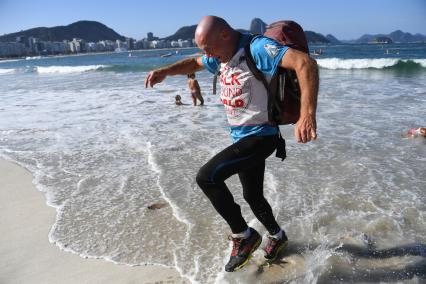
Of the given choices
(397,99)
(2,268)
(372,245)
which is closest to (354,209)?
(372,245)

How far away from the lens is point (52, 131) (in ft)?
29.8

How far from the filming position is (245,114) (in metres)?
2.76

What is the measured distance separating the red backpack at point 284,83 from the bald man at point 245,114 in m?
0.04

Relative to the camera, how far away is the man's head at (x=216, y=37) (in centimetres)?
258

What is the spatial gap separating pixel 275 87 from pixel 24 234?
3.02m

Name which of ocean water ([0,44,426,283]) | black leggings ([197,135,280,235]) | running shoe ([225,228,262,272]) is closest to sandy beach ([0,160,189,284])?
ocean water ([0,44,426,283])

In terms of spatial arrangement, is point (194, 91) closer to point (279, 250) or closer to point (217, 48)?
point (279, 250)

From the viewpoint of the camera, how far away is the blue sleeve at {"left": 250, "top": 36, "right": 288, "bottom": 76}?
243 cm

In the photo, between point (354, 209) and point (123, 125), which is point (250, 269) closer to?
point (354, 209)

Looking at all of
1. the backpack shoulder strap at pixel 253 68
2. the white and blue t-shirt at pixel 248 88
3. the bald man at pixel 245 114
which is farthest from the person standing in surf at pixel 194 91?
the backpack shoulder strap at pixel 253 68

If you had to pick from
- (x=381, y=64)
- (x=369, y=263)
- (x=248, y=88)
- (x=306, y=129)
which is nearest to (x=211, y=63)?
(x=248, y=88)

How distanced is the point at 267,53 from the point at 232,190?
2.69m

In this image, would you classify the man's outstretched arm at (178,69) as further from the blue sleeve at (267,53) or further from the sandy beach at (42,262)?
the sandy beach at (42,262)

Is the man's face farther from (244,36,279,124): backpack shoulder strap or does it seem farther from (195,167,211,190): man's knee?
(195,167,211,190): man's knee
